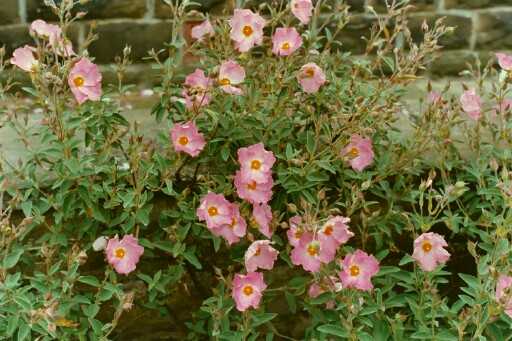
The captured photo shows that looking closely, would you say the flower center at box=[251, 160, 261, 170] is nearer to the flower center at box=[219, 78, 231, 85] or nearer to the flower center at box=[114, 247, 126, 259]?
the flower center at box=[219, 78, 231, 85]

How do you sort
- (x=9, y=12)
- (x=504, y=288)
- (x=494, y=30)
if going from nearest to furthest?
(x=504, y=288) < (x=9, y=12) < (x=494, y=30)

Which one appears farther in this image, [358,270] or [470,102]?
[470,102]

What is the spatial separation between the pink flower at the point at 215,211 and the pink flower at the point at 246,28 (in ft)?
1.32

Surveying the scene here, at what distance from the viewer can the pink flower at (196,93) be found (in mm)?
2111

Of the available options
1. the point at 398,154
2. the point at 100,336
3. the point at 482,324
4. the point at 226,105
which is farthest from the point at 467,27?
the point at 100,336

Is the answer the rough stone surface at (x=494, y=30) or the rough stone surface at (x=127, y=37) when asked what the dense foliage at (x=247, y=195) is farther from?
the rough stone surface at (x=494, y=30)

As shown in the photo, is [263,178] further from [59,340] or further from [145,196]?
[59,340]

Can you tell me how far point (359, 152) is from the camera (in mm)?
2166

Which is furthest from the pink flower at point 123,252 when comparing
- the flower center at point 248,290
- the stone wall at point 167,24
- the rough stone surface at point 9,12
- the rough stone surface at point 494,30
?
the rough stone surface at point 494,30

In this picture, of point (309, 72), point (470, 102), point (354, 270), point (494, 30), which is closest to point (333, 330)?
point (354, 270)

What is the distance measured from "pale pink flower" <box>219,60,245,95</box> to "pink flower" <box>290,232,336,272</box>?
43 cm

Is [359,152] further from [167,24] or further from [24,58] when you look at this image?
[167,24]

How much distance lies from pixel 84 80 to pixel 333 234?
2.46 feet

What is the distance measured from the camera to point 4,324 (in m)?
1.95
